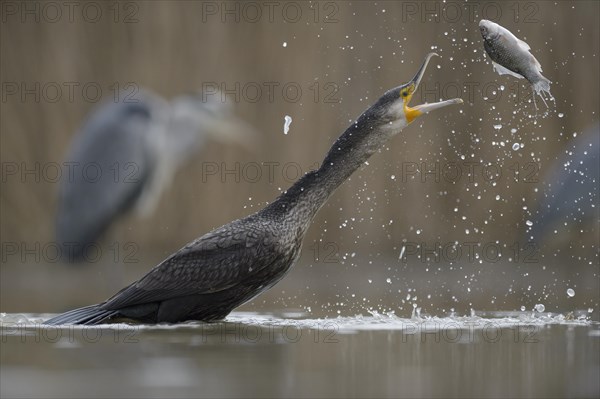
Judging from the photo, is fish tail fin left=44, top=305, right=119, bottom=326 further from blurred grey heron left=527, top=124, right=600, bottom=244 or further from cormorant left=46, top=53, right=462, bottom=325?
blurred grey heron left=527, top=124, right=600, bottom=244

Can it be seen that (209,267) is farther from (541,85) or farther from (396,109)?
(541,85)

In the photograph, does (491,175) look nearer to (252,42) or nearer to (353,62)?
(353,62)

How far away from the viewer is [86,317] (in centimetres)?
546

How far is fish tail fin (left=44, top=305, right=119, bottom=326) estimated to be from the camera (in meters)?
5.44

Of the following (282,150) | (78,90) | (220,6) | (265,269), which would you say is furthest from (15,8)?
(265,269)

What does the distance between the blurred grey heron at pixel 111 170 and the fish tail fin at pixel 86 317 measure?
15.3ft

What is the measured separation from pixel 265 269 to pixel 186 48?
6.59 m

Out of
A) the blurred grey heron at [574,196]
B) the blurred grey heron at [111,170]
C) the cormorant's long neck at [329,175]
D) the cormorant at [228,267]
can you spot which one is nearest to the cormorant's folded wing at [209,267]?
the cormorant at [228,267]

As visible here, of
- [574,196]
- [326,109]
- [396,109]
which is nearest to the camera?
[396,109]

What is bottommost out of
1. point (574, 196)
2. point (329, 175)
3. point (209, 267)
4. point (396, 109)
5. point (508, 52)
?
point (209, 267)

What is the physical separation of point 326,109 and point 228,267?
19.7 feet

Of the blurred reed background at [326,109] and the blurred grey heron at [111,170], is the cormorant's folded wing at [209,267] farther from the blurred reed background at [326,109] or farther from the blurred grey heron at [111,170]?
the blurred reed background at [326,109]

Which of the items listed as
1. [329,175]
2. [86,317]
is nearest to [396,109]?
[329,175]

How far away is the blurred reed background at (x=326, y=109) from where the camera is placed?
11031 mm
